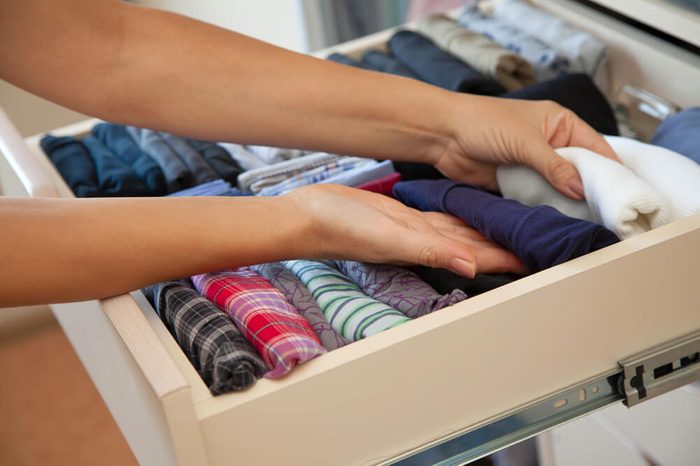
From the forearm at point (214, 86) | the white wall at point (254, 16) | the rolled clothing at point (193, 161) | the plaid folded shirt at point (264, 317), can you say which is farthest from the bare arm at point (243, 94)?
the white wall at point (254, 16)

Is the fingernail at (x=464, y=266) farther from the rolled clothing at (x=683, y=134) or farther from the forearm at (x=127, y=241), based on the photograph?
the rolled clothing at (x=683, y=134)

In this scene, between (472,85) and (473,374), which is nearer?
(473,374)

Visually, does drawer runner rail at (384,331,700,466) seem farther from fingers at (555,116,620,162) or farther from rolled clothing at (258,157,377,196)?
rolled clothing at (258,157,377,196)

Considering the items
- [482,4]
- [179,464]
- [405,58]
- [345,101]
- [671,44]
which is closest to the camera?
[179,464]

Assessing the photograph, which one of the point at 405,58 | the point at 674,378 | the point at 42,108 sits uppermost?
the point at 405,58

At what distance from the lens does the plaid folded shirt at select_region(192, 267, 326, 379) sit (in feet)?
2.16

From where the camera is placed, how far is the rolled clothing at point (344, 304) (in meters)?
0.73

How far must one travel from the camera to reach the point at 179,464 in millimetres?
628

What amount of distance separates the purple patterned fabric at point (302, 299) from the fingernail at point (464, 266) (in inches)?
4.3

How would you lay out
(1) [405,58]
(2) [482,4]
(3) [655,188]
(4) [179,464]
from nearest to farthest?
(4) [179,464]
(3) [655,188]
(1) [405,58]
(2) [482,4]

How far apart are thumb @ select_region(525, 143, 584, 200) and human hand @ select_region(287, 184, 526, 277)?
99mm

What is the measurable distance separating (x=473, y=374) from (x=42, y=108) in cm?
180

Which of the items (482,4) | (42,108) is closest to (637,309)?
(482,4)

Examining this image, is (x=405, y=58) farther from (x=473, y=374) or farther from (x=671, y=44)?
(x=473, y=374)
